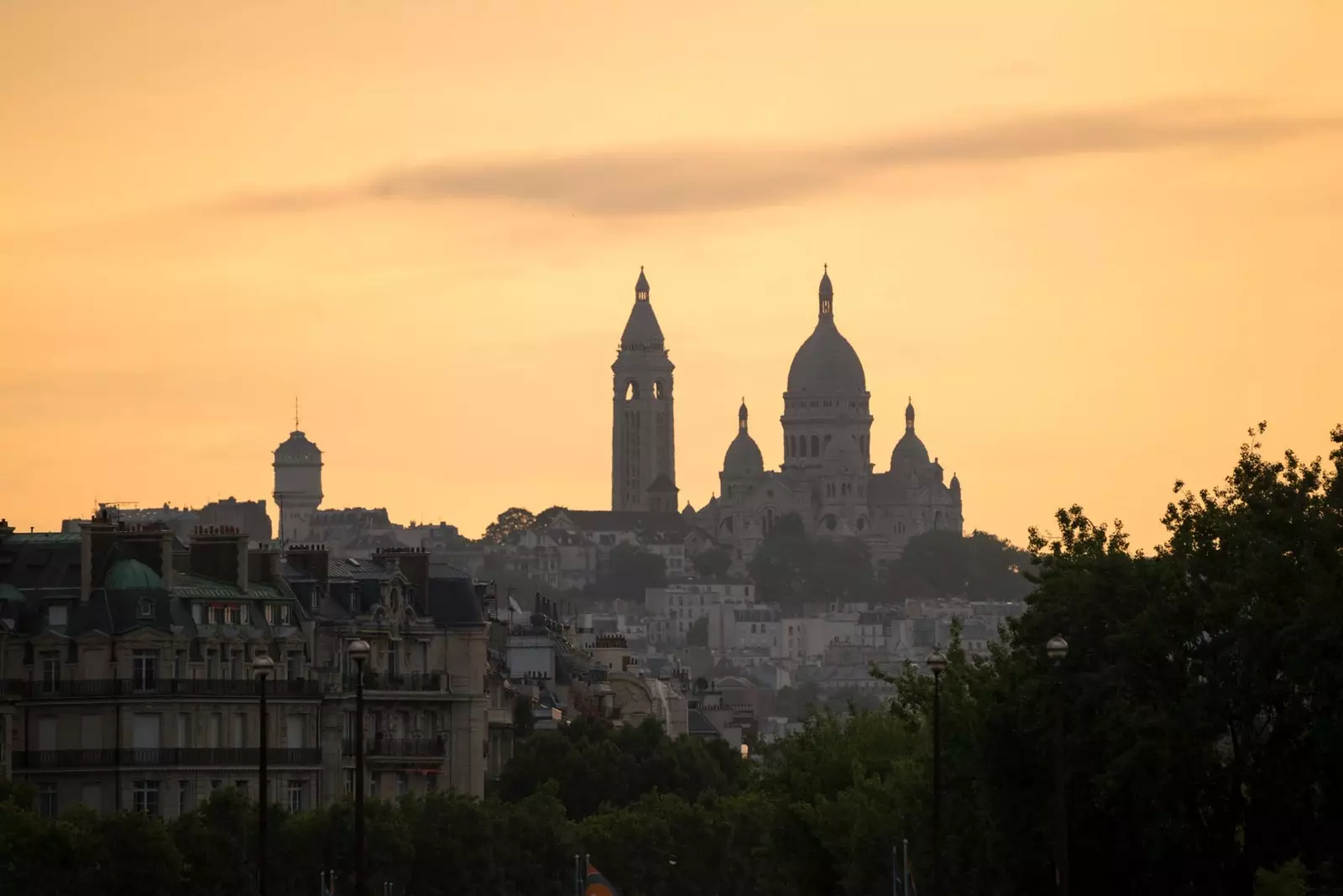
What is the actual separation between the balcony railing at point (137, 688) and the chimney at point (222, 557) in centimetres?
318

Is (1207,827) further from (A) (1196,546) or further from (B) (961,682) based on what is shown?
(B) (961,682)

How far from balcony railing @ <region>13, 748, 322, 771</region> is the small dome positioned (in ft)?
11.9

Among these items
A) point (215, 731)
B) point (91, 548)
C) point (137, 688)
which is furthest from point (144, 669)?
point (91, 548)

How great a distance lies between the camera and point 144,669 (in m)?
93.0

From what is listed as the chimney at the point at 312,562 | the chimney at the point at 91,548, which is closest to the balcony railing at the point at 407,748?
the chimney at the point at 312,562

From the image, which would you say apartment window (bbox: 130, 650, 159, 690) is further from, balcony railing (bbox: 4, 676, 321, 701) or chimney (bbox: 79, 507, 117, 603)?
chimney (bbox: 79, 507, 117, 603)

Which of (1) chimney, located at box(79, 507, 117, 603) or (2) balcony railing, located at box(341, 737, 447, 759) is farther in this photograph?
(2) balcony railing, located at box(341, 737, 447, 759)

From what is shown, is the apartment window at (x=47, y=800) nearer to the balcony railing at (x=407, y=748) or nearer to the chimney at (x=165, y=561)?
the chimney at (x=165, y=561)

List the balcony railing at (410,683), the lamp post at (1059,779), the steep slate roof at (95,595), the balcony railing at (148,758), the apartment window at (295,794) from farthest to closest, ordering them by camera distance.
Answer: the balcony railing at (410,683), the apartment window at (295,794), the steep slate roof at (95,595), the balcony railing at (148,758), the lamp post at (1059,779)

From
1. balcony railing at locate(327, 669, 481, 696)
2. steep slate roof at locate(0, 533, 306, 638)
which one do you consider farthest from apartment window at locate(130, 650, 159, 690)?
balcony railing at locate(327, 669, 481, 696)

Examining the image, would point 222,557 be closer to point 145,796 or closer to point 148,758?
point 148,758

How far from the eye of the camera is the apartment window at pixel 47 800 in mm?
91250

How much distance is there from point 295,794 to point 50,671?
25.3 ft

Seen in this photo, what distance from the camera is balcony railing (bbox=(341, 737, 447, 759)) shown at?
101 m
